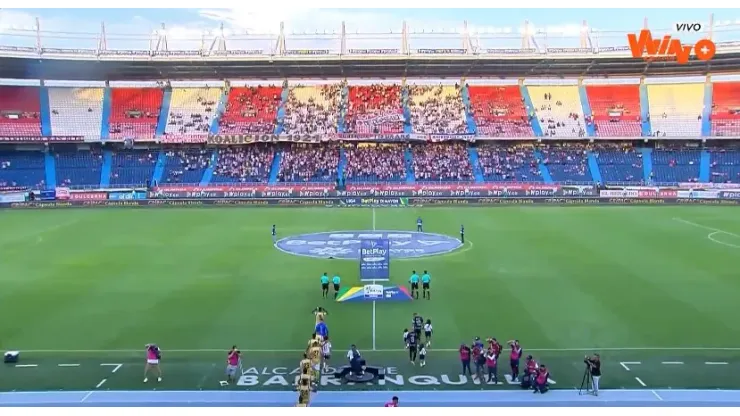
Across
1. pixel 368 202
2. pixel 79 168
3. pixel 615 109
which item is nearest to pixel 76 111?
pixel 79 168

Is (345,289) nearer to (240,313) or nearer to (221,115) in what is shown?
(240,313)

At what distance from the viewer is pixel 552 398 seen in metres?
15.7

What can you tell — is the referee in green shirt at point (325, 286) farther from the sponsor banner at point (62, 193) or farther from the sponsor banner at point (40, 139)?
the sponsor banner at point (40, 139)

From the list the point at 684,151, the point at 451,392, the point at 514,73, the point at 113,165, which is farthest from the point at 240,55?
the point at 451,392

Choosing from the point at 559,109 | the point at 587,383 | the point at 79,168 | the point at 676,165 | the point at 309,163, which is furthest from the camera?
the point at 559,109

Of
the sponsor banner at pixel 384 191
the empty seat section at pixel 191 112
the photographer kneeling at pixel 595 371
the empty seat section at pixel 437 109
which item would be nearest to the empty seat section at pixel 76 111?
the empty seat section at pixel 191 112

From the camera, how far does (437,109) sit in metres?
69.6

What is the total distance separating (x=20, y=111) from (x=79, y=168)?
944cm

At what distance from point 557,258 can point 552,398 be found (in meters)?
17.0

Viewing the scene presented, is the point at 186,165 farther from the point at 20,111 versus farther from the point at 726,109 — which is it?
the point at 726,109

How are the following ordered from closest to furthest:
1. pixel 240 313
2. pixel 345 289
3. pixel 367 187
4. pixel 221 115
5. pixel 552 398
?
pixel 552 398 < pixel 240 313 < pixel 345 289 < pixel 367 187 < pixel 221 115

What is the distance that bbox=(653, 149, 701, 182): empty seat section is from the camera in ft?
203

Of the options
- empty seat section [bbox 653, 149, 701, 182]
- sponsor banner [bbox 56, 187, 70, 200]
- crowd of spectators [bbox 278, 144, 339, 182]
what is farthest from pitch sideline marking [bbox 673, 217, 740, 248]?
sponsor banner [bbox 56, 187, 70, 200]

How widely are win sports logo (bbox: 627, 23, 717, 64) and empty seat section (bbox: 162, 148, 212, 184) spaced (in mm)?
41187
